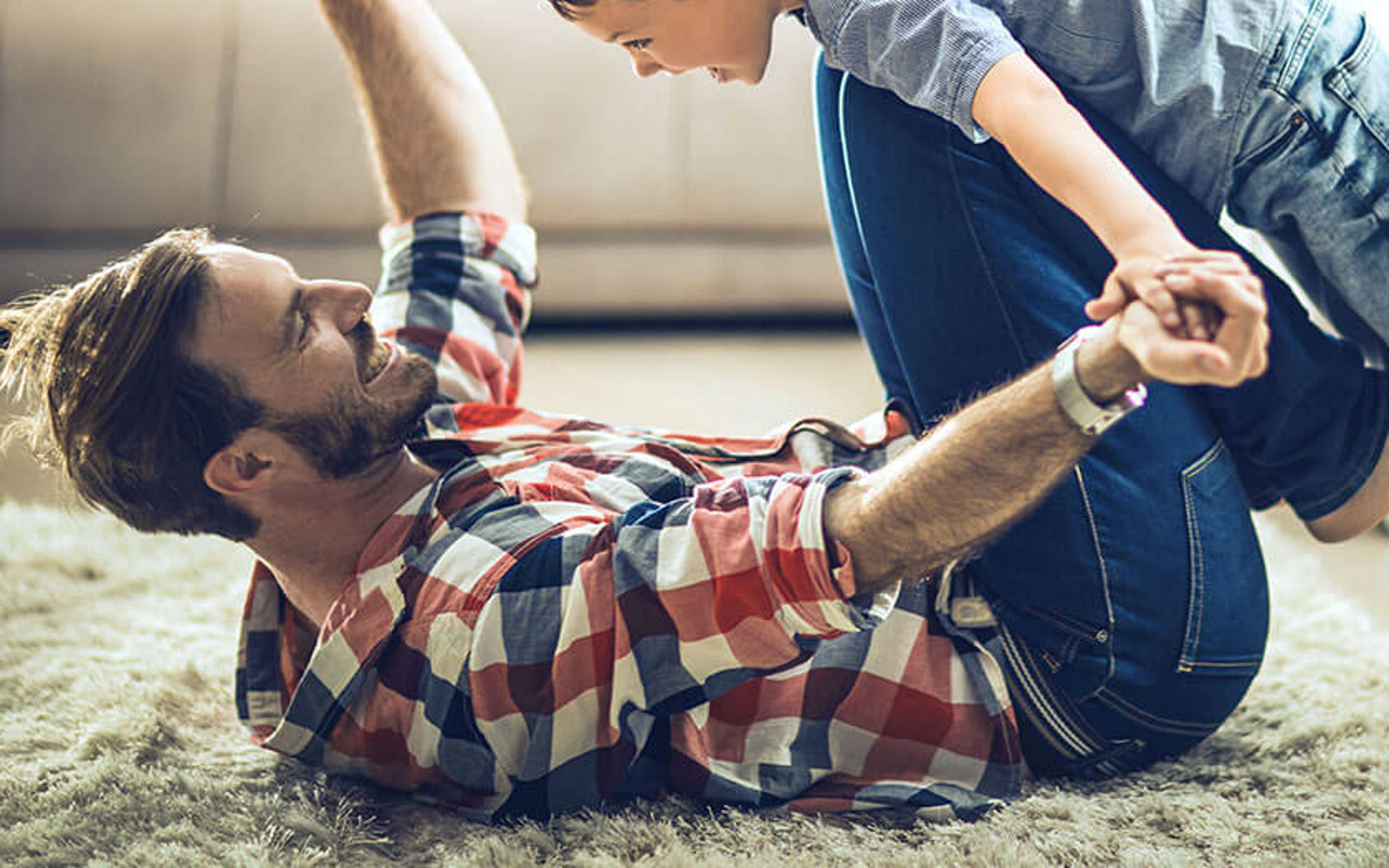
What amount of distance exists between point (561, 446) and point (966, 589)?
1.14 feet

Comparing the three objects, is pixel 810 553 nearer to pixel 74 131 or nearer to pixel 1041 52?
pixel 1041 52

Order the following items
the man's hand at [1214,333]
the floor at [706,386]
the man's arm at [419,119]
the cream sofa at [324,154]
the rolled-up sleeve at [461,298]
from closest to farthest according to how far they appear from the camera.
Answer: the man's hand at [1214,333]
the rolled-up sleeve at [461,298]
the man's arm at [419,119]
the floor at [706,386]
the cream sofa at [324,154]

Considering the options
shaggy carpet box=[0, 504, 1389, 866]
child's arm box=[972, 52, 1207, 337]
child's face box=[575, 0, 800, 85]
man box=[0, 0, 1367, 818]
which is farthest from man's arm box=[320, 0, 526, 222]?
child's arm box=[972, 52, 1207, 337]

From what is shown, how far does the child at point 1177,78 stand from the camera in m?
0.81

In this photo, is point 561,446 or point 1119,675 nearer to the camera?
point 1119,675

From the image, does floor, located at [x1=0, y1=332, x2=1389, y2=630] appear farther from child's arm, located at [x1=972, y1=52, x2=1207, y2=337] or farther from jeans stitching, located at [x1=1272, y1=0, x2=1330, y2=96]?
child's arm, located at [x1=972, y1=52, x2=1207, y2=337]

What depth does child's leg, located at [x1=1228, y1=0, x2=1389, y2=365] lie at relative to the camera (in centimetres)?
89

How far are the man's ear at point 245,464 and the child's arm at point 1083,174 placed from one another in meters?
0.57

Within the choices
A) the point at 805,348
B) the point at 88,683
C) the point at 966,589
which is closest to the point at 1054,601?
the point at 966,589

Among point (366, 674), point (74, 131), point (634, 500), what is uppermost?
point (74, 131)

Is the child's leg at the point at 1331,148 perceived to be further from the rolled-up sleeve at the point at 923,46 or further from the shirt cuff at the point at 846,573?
the shirt cuff at the point at 846,573

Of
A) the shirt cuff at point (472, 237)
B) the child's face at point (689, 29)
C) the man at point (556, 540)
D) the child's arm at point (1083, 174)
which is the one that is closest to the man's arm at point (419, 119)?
the shirt cuff at point (472, 237)

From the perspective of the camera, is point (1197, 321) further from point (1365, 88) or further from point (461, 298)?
point (461, 298)

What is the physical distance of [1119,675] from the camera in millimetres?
894
